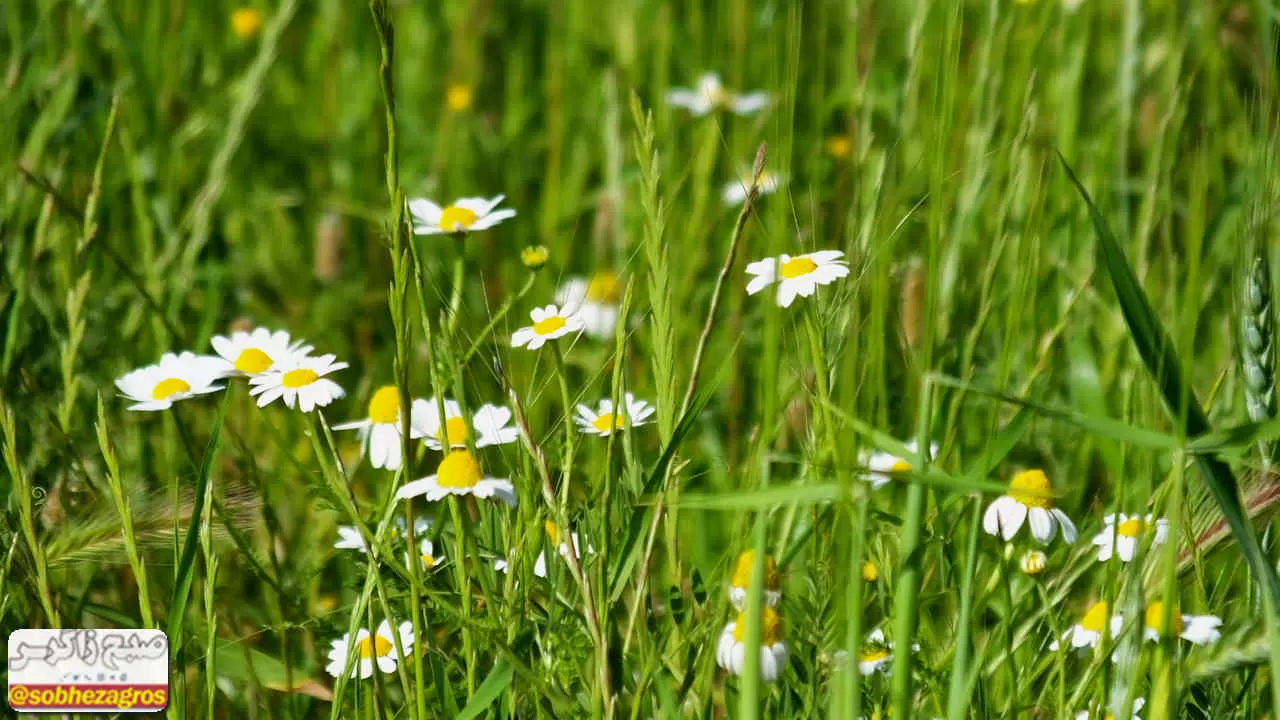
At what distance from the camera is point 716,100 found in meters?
2.39

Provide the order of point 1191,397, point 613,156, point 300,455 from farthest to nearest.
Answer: point 613,156, point 300,455, point 1191,397

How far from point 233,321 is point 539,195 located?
27.4 inches

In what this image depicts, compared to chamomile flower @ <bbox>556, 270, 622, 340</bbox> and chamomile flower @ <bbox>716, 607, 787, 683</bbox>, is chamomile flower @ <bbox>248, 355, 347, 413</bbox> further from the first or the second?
chamomile flower @ <bbox>556, 270, 622, 340</bbox>

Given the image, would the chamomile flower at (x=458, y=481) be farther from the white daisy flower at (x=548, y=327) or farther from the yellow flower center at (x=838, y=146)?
the yellow flower center at (x=838, y=146)

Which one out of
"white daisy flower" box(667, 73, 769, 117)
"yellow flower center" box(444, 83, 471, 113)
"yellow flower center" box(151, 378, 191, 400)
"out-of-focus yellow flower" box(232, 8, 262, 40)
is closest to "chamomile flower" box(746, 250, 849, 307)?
"yellow flower center" box(151, 378, 191, 400)

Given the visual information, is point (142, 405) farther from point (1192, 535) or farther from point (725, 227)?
point (725, 227)

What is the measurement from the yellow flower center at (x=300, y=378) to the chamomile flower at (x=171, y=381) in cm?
5

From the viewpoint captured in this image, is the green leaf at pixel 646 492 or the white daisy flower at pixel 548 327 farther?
the white daisy flower at pixel 548 327

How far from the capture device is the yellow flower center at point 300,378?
108cm

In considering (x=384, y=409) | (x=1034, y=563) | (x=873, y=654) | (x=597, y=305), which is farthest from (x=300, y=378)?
(x=597, y=305)

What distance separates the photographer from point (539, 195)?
2.53 metres

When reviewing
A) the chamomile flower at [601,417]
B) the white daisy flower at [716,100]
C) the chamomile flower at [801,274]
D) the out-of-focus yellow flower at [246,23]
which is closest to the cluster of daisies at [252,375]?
the chamomile flower at [601,417]

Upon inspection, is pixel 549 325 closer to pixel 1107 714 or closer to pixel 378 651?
pixel 378 651

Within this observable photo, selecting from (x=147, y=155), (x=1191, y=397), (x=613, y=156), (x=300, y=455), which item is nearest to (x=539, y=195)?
(x=613, y=156)
